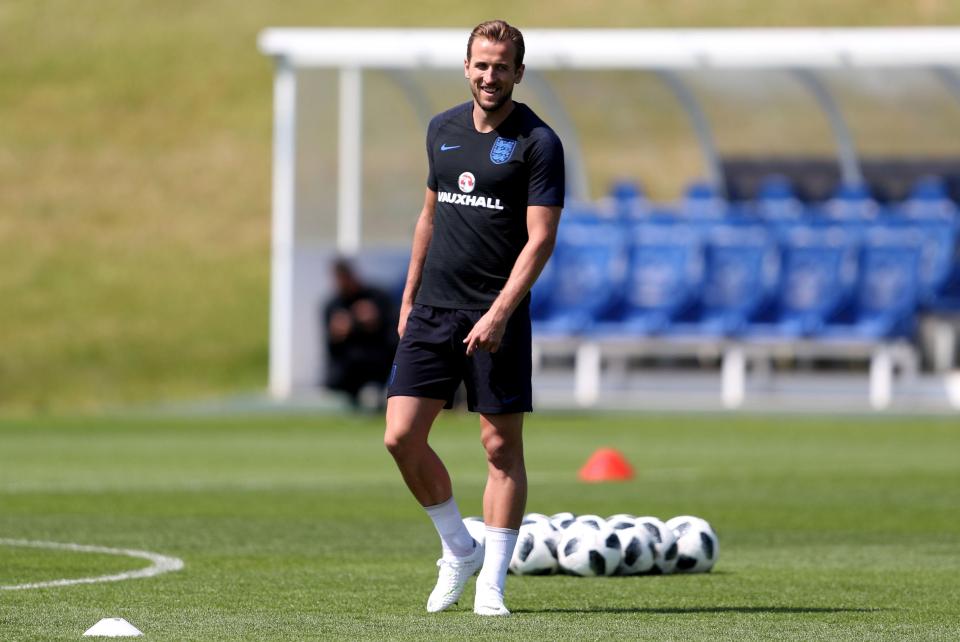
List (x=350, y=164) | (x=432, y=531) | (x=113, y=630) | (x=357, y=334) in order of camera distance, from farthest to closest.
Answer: (x=350, y=164) → (x=357, y=334) → (x=432, y=531) → (x=113, y=630)

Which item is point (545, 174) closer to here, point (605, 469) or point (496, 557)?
point (496, 557)

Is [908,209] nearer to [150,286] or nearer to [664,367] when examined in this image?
[664,367]

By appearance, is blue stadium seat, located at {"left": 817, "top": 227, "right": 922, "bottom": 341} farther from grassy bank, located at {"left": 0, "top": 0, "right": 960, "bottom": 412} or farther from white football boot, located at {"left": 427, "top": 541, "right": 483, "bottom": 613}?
white football boot, located at {"left": 427, "top": 541, "right": 483, "bottom": 613}

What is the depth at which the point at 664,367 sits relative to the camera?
2634 centimetres

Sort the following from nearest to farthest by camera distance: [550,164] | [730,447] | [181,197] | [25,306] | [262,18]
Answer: [550,164] < [730,447] < [25,306] < [181,197] < [262,18]

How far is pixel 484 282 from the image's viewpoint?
8.09 m

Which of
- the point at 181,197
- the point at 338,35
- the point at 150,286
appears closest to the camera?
the point at 338,35

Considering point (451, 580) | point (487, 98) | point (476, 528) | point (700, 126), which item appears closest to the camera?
point (487, 98)

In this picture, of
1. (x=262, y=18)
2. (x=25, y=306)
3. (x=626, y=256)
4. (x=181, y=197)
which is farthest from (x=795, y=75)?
(x=262, y=18)

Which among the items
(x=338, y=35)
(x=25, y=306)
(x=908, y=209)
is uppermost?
(x=338, y=35)

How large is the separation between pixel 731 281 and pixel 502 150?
700 inches

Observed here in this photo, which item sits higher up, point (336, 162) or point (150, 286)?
point (336, 162)

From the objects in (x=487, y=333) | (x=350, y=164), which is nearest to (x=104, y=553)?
(x=487, y=333)

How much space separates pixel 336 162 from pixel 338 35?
251 centimetres
